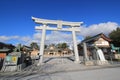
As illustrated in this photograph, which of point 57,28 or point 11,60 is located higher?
point 57,28

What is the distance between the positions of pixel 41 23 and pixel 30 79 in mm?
10813

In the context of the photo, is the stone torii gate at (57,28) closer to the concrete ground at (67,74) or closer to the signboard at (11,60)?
the signboard at (11,60)

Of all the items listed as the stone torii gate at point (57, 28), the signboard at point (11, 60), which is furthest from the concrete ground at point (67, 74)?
the stone torii gate at point (57, 28)

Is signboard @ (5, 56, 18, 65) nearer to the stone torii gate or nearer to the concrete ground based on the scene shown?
the concrete ground

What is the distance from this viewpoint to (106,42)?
27.2 metres

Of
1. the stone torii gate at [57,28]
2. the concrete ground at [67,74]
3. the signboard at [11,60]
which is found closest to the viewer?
the concrete ground at [67,74]

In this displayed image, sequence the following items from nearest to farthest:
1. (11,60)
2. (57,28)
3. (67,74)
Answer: (67,74) < (11,60) < (57,28)

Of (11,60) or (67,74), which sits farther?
(11,60)

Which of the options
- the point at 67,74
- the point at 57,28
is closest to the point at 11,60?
the point at 67,74

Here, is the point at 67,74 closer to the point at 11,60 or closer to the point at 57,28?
the point at 11,60

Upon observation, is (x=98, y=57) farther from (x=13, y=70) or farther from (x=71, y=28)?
(x=13, y=70)

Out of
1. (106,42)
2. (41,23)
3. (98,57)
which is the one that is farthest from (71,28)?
(106,42)

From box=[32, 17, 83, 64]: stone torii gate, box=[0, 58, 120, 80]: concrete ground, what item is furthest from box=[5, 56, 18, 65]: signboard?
box=[32, 17, 83, 64]: stone torii gate

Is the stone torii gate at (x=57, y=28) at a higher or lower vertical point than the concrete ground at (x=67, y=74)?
higher
